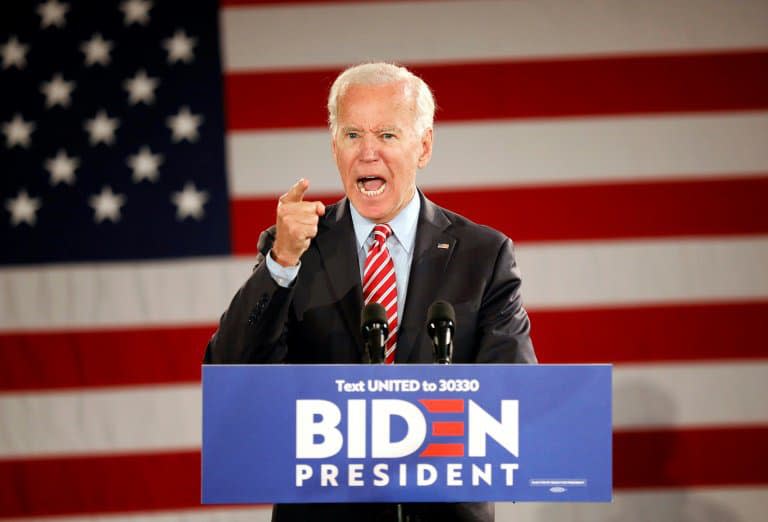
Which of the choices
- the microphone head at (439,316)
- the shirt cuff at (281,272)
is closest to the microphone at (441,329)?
the microphone head at (439,316)

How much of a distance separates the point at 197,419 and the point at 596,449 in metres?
2.21

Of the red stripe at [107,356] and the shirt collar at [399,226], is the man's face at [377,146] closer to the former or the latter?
the shirt collar at [399,226]

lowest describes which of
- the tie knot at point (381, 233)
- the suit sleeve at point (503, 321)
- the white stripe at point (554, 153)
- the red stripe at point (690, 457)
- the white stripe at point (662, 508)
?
the white stripe at point (662, 508)

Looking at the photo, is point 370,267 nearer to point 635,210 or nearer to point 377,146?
point 377,146

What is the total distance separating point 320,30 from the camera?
10.6 feet

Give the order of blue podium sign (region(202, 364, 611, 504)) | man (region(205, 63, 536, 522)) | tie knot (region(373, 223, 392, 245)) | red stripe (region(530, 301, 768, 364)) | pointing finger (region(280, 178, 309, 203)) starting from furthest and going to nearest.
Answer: red stripe (region(530, 301, 768, 364))
tie knot (region(373, 223, 392, 245))
man (region(205, 63, 536, 522))
pointing finger (region(280, 178, 309, 203))
blue podium sign (region(202, 364, 611, 504))

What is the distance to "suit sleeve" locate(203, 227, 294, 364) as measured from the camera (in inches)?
58.2

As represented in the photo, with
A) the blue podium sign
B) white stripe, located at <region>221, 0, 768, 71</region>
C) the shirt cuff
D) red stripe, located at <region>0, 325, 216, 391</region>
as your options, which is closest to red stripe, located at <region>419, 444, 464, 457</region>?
the blue podium sign

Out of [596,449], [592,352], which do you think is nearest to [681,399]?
[592,352]

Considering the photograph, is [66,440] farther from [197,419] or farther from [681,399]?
[681,399]

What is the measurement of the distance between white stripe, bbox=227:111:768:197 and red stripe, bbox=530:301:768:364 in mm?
468

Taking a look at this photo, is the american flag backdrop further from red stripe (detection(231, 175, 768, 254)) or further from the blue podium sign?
the blue podium sign

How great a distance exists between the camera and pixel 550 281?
3.16 meters

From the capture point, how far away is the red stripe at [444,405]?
1251 millimetres
